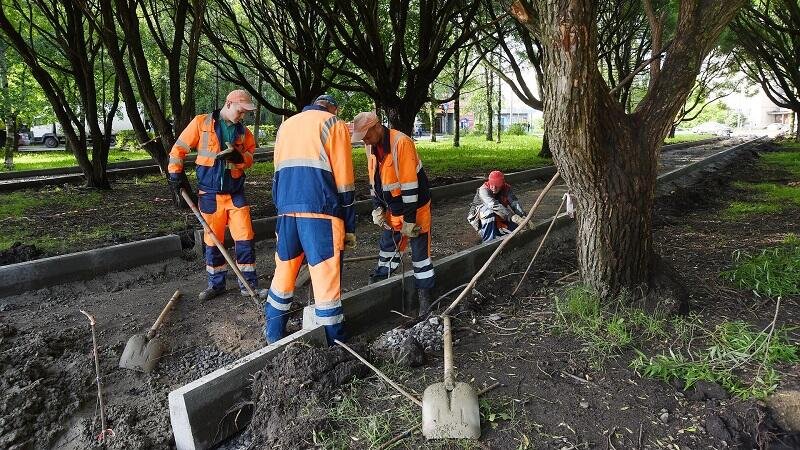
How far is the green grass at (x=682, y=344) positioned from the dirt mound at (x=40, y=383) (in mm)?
3220

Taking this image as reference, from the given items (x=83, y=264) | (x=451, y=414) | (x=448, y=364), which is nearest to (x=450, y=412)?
(x=451, y=414)

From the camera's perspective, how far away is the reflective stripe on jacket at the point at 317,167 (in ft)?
11.6

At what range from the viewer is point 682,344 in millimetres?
3414

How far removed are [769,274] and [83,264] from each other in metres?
6.43

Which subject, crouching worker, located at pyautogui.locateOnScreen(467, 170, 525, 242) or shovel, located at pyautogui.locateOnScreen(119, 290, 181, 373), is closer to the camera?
shovel, located at pyautogui.locateOnScreen(119, 290, 181, 373)

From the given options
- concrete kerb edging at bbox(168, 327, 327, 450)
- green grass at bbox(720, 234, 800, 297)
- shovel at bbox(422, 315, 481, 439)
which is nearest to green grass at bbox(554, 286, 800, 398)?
green grass at bbox(720, 234, 800, 297)

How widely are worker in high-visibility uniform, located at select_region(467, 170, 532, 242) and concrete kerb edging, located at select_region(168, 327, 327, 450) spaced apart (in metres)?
3.55

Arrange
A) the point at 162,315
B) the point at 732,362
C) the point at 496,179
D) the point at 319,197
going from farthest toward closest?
the point at 496,179 < the point at 162,315 < the point at 319,197 < the point at 732,362

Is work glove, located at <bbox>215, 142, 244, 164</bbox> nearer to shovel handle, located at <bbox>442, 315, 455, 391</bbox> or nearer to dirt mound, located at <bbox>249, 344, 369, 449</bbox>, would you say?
dirt mound, located at <bbox>249, 344, 369, 449</bbox>

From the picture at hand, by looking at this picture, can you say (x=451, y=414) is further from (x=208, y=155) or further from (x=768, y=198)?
(x=768, y=198)

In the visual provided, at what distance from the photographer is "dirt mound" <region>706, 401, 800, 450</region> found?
2541mm

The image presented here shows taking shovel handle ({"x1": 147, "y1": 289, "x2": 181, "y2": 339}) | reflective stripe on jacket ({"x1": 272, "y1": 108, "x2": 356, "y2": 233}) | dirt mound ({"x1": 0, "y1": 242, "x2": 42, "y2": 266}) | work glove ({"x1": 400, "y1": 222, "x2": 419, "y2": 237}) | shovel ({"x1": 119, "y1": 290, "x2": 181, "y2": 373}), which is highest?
reflective stripe on jacket ({"x1": 272, "y1": 108, "x2": 356, "y2": 233})

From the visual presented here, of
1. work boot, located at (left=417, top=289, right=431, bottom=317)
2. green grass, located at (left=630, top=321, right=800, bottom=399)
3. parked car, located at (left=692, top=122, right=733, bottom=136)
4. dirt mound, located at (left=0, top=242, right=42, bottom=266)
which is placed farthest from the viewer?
parked car, located at (left=692, top=122, right=733, bottom=136)

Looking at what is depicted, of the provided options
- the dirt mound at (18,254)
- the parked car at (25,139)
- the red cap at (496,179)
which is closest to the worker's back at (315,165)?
the red cap at (496,179)
